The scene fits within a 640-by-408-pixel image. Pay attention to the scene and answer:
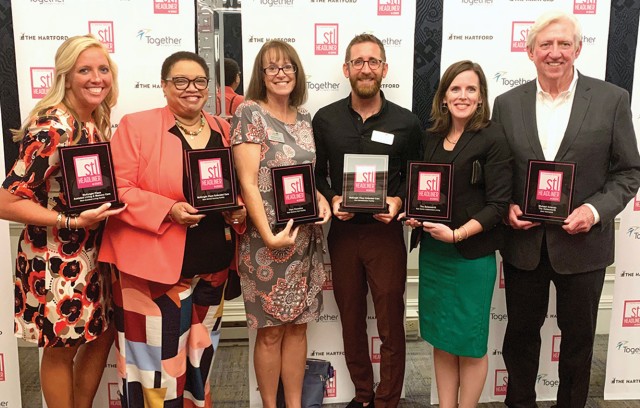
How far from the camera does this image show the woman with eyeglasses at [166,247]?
2174 millimetres

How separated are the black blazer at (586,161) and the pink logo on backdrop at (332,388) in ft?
4.06

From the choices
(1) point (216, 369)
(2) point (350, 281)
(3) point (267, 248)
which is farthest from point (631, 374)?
(1) point (216, 369)

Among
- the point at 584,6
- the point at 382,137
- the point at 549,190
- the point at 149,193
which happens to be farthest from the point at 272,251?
the point at 584,6

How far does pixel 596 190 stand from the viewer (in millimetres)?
2420

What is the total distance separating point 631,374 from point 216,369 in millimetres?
2484

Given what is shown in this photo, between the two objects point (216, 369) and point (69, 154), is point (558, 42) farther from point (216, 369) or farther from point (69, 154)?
point (216, 369)

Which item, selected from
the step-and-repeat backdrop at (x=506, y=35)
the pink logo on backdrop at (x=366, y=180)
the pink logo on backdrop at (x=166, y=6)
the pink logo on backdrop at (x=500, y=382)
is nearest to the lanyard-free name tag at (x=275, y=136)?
the pink logo on backdrop at (x=366, y=180)

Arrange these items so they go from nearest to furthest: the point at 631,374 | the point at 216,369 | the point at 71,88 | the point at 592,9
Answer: the point at 71,88
the point at 592,9
the point at 631,374
the point at 216,369

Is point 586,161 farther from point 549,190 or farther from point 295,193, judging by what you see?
point 295,193

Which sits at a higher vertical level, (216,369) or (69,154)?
(69,154)

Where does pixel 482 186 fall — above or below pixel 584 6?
below

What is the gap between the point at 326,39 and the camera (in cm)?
280

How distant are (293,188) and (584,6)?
71.4 inches

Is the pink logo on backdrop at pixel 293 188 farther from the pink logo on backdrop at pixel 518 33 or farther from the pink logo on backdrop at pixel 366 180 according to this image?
the pink logo on backdrop at pixel 518 33
